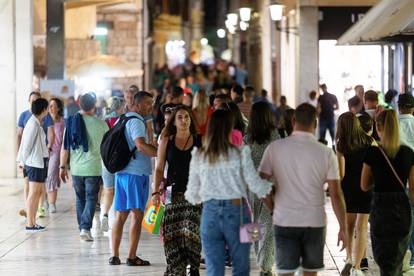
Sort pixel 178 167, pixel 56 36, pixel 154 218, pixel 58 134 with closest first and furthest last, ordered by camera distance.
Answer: pixel 178 167, pixel 154 218, pixel 58 134, pixel 56 36

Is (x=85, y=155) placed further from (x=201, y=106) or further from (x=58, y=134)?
(x=58, y=134)

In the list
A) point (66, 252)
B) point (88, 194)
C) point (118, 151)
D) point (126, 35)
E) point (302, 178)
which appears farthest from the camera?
point (126, 35)

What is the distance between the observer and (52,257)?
12.7 meters

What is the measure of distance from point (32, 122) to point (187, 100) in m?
5.74

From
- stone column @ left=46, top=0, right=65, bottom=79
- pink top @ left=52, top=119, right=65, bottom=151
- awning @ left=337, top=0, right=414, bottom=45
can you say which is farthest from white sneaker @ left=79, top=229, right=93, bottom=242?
stone column @ left=46, top=0, right=65, bottom=79

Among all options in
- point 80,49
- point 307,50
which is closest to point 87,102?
point 307,50

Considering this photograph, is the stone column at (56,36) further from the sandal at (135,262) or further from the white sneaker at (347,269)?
the white sneaker at (347,269)

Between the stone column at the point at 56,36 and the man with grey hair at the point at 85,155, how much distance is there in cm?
1304

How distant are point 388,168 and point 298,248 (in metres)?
1.24

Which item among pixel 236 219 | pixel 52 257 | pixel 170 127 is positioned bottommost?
pixel 52 257

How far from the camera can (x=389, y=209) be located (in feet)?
30.2

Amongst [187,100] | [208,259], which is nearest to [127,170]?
[208,259]

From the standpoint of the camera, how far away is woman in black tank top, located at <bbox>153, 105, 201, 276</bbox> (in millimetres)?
10211

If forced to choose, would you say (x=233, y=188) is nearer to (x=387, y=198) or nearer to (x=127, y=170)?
(x=387, y=198)
